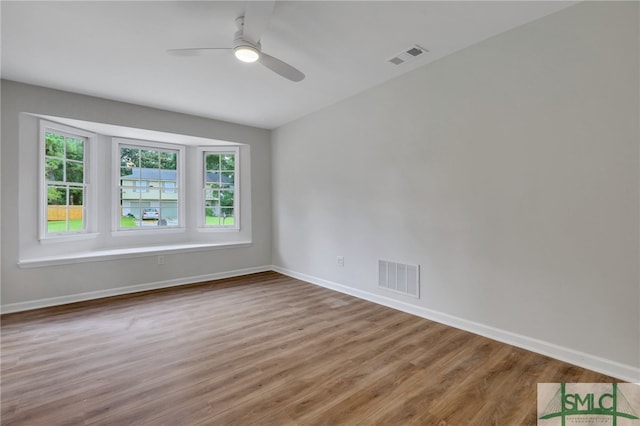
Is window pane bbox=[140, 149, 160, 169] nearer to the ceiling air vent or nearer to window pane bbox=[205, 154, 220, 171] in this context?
window pane bbox=[205, 154, 220, 171]

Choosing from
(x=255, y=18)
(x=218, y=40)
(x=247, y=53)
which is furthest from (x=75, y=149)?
(x=255, y=18)

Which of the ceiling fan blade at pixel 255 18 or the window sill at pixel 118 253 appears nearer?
the ceiling fan blade at pixel 255 18

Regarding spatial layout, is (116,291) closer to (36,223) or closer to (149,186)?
(36,223)

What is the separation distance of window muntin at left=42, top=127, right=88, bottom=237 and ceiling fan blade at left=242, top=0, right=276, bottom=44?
3.25 m

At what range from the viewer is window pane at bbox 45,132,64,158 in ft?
12.3

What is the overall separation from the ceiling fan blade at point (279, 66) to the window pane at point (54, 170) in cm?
339

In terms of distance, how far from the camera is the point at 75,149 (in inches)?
162

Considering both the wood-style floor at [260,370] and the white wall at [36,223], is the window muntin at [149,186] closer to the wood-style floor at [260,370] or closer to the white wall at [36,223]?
the white wall at [36,223]

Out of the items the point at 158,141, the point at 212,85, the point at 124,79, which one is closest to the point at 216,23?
the point at 212,85

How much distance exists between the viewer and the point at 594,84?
208 cm

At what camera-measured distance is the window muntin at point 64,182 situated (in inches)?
148

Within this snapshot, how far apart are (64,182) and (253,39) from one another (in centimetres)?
353

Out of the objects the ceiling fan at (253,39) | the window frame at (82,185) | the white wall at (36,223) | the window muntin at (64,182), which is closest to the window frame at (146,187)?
A: the window frame at (82,185)

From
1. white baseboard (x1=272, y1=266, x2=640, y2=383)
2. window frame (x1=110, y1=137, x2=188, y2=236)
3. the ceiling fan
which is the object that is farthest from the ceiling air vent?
window frame (x1=110, y1=137, x2=188, y2=236)
